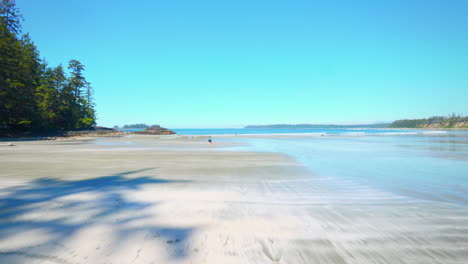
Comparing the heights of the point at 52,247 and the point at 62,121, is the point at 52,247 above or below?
below

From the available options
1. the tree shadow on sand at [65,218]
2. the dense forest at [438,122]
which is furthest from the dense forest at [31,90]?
the dense forest at [438,122]

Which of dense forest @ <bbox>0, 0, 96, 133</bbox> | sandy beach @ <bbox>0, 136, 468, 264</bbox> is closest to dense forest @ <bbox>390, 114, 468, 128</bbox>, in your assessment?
sandy beach @ <bbox>0, 136, 468, 264</bbox>

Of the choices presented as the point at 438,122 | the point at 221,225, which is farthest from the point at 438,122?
the point at 221,225

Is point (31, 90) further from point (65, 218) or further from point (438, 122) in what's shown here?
point (438, 122)

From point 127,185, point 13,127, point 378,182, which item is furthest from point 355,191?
point 13,127

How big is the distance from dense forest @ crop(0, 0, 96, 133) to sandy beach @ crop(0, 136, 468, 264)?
101 ft

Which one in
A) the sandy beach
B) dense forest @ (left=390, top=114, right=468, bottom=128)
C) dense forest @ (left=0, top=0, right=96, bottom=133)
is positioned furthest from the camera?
dense forest @ (left=390, top=114, right=468, bottom=128)

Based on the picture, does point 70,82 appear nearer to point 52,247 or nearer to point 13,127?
point 13,127

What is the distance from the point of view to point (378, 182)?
6.17 m

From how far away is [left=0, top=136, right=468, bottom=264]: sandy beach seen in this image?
96.0 inches

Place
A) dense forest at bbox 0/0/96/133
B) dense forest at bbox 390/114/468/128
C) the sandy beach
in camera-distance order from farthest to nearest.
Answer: dense forest at bbox 390/114/468/128 < dense forest at bbox 0/0/96/133 < the sandy beach

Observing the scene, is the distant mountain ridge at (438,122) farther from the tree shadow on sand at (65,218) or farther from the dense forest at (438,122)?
the tree shadow on sand at (65,218)

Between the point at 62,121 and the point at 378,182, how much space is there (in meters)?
53.8

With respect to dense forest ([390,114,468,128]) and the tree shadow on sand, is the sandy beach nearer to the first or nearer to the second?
the tree shadow on sand
